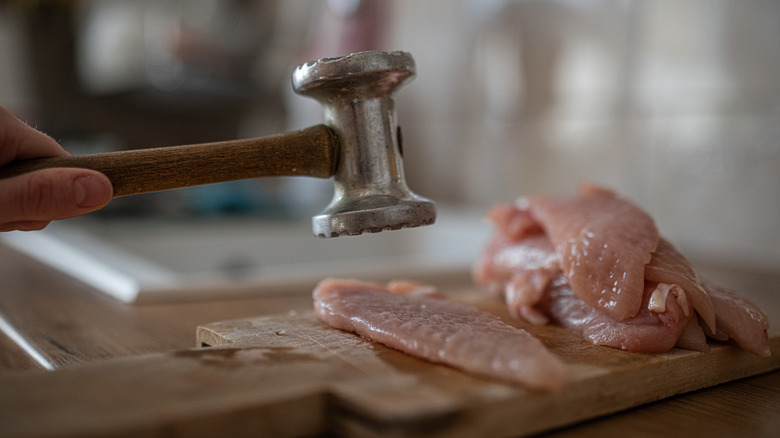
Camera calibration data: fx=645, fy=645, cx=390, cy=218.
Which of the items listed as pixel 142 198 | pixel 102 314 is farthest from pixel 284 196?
pixel 102 314

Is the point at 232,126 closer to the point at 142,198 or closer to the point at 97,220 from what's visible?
the point at 142,198

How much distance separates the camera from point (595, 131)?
2.52 meters

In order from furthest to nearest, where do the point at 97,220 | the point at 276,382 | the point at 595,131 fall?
1. the point at 97,220
2. the point at 595,131
3. the point at 276,382

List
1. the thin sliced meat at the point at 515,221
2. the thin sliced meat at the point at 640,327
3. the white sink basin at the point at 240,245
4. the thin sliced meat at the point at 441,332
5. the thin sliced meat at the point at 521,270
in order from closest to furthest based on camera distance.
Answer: the thin sliced meat at the point at 441,332 < the thin sliced meat at the point at 640,327 < the thin sliced meat at the point at 521,270 < the thin sliced meat at the point at 515,221 < the white sink basin at the point at 240,245

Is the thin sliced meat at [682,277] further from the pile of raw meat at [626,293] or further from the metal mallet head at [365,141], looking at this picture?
the metal mallet head at [365,141]

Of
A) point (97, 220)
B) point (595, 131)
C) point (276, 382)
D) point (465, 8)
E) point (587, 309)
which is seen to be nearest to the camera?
point (276, 382)

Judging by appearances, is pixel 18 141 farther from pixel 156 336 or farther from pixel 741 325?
pixel 741 325

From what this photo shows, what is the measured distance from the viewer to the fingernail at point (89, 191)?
26.9 inches

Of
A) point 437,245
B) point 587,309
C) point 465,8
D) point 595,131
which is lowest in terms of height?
point 437,245

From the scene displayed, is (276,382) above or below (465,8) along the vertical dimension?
below

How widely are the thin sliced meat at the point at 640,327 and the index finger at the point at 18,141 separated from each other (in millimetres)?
725

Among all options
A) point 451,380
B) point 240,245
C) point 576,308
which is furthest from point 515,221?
point 240,245

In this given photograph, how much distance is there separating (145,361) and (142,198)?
2.78 meters

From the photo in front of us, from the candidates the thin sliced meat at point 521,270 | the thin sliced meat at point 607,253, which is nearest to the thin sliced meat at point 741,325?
the thin sliced meat at point 607,253
